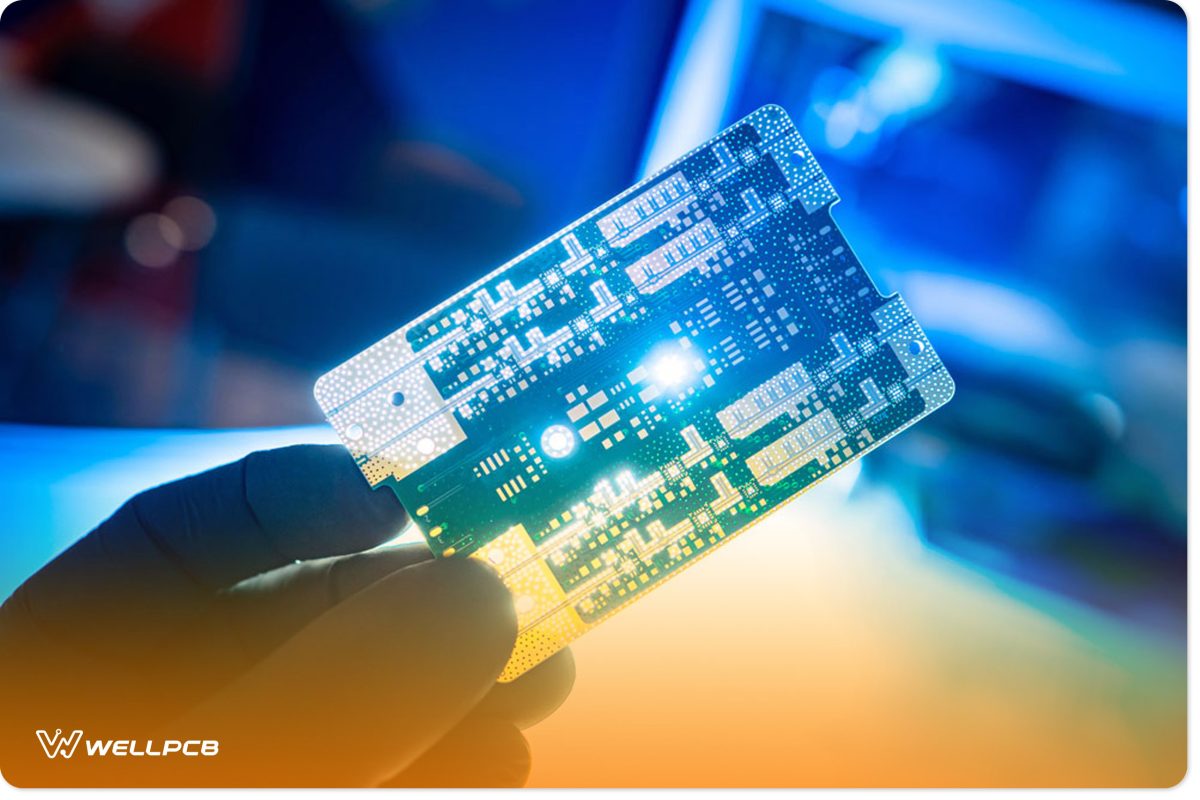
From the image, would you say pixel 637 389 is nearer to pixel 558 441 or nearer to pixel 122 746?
pixel 558 441

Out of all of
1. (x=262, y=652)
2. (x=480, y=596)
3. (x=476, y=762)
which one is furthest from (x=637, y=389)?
(x=262, y=652)

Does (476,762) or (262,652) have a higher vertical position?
(262,652)

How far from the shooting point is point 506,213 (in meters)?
1.20

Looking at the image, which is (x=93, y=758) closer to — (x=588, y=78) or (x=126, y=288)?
(x=126, y=288)

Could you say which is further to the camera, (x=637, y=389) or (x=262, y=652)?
(x=262, y=652)

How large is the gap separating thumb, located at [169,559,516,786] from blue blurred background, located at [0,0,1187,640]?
14.2 inches

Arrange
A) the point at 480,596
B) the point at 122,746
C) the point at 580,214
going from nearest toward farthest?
the point at 480,596
the point at 122,746
the point at 580,214

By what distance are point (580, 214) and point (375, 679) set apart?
828 millimetres

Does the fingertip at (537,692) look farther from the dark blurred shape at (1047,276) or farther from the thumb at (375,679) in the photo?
the dark blurred shape at (1047,276)

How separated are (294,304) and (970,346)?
121 centimetres

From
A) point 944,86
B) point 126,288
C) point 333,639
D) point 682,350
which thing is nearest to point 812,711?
point 682,350

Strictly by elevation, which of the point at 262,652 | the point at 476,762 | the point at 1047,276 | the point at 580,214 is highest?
the point at 580,214

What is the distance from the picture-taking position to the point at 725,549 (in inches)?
44.7

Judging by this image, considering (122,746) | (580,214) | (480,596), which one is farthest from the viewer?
(580,214)
